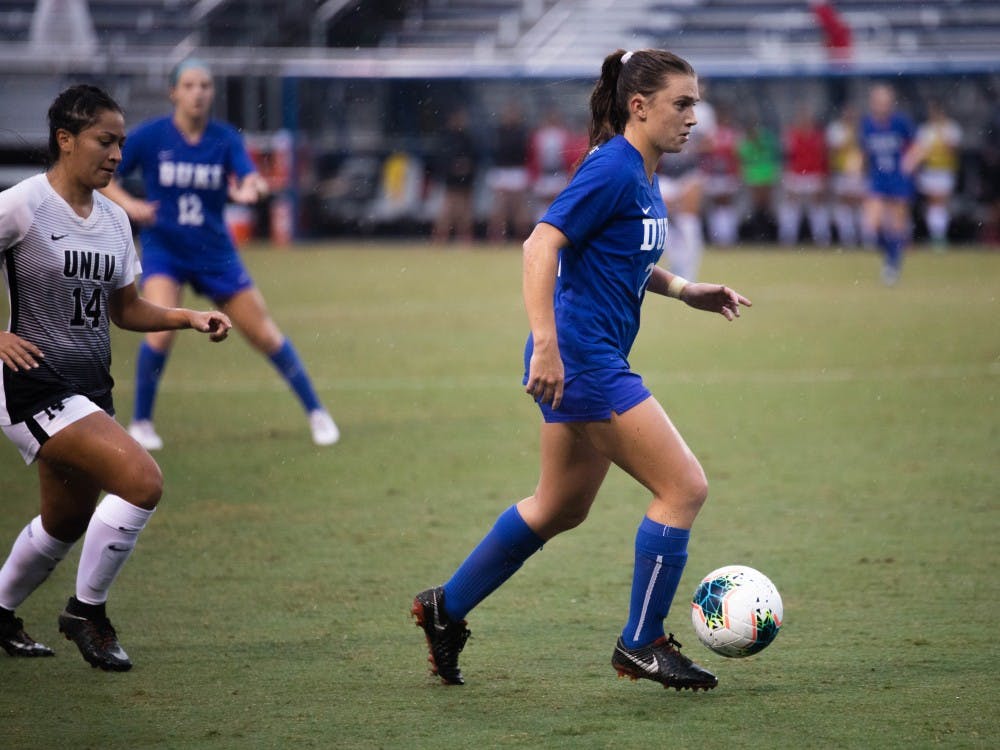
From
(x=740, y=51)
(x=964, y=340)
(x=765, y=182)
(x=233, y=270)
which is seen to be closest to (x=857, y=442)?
(x=233, y=270)

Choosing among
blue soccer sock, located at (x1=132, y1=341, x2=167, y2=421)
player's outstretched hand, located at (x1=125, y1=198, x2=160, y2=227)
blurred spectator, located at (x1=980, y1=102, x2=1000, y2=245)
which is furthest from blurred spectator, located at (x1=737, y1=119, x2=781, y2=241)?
player's outstretched hand, located at (x1=125, y1=198, x2=160, y2=227)

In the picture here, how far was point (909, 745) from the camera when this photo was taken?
4.24m

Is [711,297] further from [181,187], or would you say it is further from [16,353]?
[181,187]

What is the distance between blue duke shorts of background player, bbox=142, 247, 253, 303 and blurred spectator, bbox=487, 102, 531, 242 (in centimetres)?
1860

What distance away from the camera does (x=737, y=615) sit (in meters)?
4.79

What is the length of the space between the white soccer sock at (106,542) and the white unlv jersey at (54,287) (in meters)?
0.42

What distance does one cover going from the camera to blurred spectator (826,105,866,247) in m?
26.7

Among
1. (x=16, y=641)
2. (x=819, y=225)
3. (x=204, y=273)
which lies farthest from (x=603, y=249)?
(x=819, y=225)

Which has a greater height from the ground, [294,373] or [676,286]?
[676,286]

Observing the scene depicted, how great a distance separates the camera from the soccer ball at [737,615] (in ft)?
15.7

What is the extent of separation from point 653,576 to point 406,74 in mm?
24160

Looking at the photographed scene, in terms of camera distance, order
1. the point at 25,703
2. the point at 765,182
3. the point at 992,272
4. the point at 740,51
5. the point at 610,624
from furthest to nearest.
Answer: the point at 740,51, the point at 765,182, the point at 992,272, the point at 610,624, the point at 25,703

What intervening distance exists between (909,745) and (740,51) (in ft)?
94.1

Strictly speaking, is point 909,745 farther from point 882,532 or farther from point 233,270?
point 233,270
